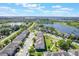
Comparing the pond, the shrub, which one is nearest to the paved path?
the shrub

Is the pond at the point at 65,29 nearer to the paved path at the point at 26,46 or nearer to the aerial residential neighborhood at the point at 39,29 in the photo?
the aerial residential neighborhood at the point at 39,29

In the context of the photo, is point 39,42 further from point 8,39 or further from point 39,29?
point 8,39

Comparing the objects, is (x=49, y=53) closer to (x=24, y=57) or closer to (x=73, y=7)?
(x=24, y=57)

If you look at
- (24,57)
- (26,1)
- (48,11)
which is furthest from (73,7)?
(24,57)

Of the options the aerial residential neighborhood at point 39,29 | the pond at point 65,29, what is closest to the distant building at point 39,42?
the aerial residential neighborhood at point 39,29

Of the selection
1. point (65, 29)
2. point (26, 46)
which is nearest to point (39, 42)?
point (26, 46)

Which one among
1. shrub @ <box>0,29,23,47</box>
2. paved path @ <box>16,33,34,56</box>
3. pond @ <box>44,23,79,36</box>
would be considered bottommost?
paved path @ <box>16,33,34,56</box>

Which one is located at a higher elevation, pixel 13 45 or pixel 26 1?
pixel 26 1

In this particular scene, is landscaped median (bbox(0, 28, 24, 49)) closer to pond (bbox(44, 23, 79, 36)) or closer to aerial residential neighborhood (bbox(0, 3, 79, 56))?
aerial residential neighborhood (bbox(0, 3, 79, 56))

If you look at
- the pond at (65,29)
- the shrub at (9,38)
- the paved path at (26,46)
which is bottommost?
the paved path at (26,46)

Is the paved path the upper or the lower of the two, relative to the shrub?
lower

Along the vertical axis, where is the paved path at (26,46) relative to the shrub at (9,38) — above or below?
below
